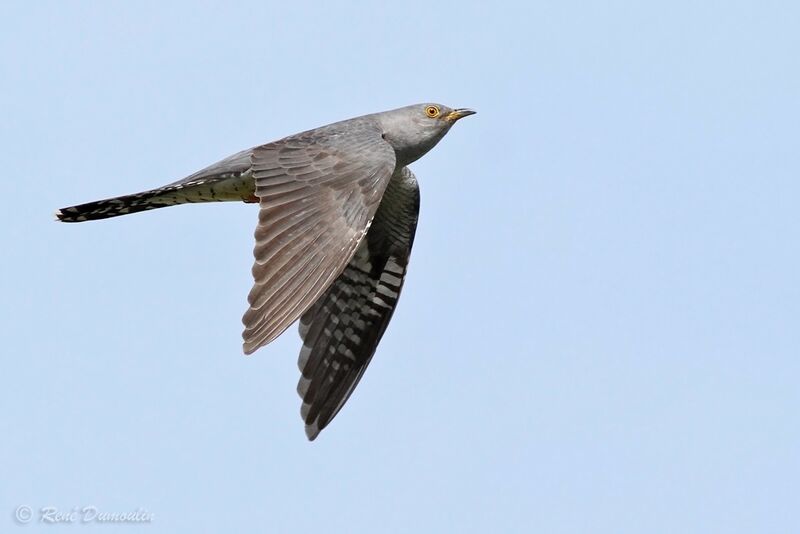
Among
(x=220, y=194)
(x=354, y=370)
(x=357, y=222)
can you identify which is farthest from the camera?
(x=354, y=370)

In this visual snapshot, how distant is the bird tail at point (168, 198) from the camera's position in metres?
10.6

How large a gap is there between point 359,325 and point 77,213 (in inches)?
104

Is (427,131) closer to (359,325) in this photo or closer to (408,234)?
(408,234)

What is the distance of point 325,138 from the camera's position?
10.1 metres

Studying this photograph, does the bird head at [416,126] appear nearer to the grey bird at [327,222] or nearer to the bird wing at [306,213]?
the grey bird at [327,222]

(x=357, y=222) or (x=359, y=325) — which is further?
(x=359, y=325)

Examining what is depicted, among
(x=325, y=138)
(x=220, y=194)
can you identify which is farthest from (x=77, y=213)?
(x=325, y=138)

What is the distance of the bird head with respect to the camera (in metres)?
10.9

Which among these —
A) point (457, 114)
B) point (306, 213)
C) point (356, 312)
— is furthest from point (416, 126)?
point (306, 213)

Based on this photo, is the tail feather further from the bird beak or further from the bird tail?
the bird beak

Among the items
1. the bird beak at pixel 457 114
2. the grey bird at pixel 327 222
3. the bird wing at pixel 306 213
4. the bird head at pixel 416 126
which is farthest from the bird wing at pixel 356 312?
the bird wing at pixel 306 213

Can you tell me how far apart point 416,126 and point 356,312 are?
1.89m

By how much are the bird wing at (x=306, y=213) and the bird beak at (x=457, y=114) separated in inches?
42.4

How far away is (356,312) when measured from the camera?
1188cm
